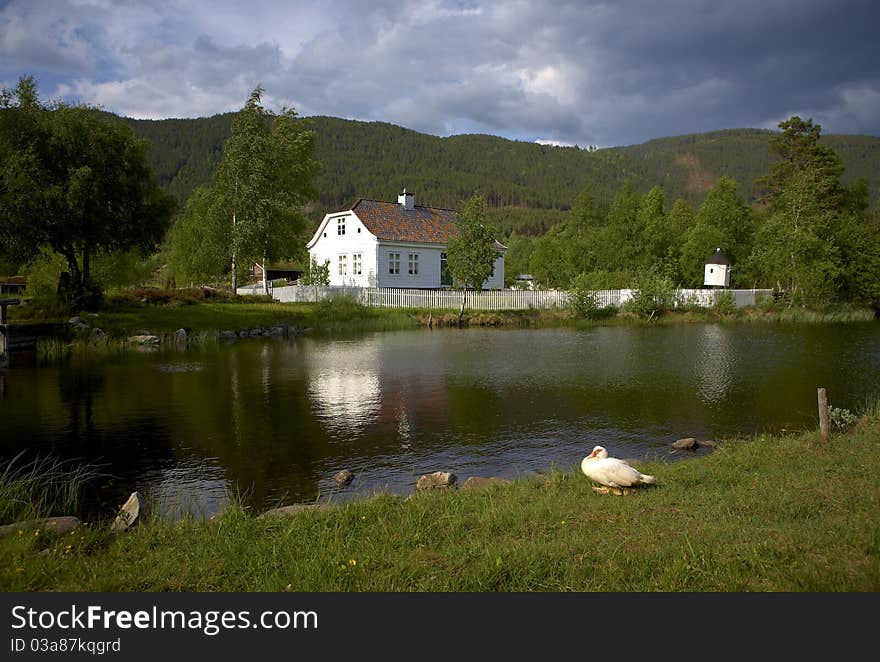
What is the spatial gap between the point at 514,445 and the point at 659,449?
2.33 m

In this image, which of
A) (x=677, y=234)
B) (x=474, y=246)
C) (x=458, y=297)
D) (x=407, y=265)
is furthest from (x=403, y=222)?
(x=677, y=234)

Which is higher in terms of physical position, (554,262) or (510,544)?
(554,262)

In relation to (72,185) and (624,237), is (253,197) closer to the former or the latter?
(72,185)

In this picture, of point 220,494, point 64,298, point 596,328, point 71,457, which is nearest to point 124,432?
point 71,457

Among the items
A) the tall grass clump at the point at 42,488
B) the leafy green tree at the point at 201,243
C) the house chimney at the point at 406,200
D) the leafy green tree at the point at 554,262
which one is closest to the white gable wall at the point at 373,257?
the house chimney at the point at 406,200

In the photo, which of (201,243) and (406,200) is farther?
(406,200)

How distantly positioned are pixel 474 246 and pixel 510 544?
34065 millimetres

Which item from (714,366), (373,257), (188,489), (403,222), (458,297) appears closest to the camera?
(188,489)

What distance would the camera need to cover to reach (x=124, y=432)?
445 inches

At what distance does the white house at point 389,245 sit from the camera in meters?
44.0

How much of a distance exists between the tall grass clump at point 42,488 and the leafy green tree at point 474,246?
3002cm

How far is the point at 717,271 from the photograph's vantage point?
170 feet

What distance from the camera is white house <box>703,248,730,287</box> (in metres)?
51.4

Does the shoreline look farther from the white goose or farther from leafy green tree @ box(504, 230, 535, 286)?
leafy green tree @ box(504, 230, 535, 286)
